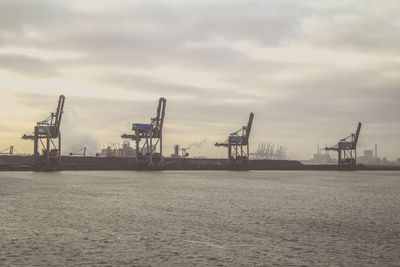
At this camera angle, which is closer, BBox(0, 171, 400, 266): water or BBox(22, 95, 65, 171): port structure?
BBox(0, 171, 400, 266): water

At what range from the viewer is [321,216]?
26219mm

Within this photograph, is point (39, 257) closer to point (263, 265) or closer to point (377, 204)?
point (263, 265)

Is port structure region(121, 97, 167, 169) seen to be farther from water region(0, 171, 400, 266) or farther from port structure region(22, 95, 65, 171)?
water region(0, 171, 400, 266)

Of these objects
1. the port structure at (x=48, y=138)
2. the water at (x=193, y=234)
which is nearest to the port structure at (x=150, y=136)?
the port structure at (x=48, y=138)

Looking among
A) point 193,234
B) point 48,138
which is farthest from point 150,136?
point 193,234

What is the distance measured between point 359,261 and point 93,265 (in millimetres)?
8327

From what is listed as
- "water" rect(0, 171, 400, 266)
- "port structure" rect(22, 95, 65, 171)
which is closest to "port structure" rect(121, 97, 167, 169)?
"port structure" rect(22, 95, 65, 171)

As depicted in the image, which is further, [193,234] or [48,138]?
[48,138]

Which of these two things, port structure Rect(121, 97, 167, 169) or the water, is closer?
the water

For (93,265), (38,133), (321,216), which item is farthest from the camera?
(38,133)

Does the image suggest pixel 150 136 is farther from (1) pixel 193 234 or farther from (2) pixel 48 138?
(1) pixel 193 234

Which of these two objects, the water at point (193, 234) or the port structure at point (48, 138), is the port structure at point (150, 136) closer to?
the port structure at point (48, 138)

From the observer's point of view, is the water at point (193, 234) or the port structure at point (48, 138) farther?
the port structure at point (48, 138)

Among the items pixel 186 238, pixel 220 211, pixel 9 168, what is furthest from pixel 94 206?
pixel 9 168
